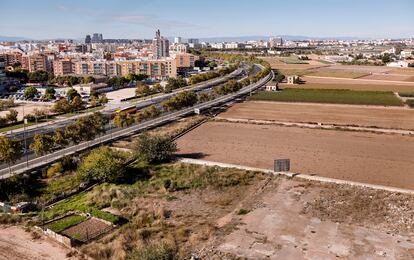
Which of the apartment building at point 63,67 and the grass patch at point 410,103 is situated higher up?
the apartment building at point 63,67

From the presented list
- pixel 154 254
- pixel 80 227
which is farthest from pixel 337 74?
pixel 154 254

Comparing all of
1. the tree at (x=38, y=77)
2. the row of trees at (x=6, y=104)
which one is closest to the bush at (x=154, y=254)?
the row of trees at (x=6, y=104)

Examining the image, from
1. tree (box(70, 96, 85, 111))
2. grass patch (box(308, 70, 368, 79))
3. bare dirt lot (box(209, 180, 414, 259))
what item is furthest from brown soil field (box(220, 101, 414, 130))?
grass patch (box(308, 70, 368, 79))

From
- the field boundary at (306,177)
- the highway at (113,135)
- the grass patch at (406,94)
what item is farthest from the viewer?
the grass patch at (406,94)

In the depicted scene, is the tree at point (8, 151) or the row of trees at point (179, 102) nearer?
the tree at point (8, 151)

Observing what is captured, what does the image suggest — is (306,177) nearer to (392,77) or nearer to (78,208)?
(78,208)

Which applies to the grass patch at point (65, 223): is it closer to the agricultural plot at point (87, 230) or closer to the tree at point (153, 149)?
the agricultural plot at point (87, 230)
